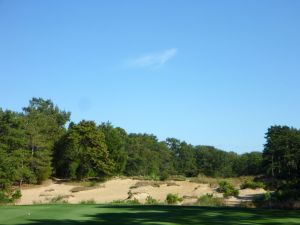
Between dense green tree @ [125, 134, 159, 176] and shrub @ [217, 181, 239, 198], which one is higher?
dense green tree @ [125, 134, 159, 176]

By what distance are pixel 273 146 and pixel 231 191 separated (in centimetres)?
1868

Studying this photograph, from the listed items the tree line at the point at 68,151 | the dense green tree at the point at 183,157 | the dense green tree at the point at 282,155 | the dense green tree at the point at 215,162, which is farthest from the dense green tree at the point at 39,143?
the dense green tree at the point at 215,162

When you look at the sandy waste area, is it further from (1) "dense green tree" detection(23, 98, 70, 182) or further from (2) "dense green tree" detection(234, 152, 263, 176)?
(2) "dense green tree" detection(234, 152, 263, 176)

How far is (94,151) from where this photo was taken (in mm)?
51625

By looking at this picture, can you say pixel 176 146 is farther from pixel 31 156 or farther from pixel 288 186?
pixel 288 186

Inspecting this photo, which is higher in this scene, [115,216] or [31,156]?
[31,156]

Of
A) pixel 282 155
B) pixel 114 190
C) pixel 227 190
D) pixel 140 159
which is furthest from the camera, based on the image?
pixel 140 159

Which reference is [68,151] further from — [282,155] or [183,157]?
[183,157]

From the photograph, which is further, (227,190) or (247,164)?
(247,164)

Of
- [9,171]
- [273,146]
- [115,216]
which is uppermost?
[273,146]

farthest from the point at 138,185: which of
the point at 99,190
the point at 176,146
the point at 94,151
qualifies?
the point at 176,146

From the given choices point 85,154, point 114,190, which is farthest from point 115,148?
point 114,190

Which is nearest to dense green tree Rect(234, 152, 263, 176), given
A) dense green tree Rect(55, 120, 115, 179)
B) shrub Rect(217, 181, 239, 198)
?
dense green tree Rect(55, 120, 115, 179)

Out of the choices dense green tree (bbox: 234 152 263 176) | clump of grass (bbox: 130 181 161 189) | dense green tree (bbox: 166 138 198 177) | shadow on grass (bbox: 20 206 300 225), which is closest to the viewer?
shadow on grass (bbox: 20 206 300 225)
